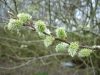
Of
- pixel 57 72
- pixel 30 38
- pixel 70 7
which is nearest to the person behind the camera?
pixel 70 7

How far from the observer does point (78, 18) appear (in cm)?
419

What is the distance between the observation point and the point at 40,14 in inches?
159

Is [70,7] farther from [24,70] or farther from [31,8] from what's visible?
[24,70]

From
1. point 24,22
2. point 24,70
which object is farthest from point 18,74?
point 24,22

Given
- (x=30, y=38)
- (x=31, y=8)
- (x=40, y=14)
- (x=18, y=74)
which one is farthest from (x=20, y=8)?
(x=30, y=38)

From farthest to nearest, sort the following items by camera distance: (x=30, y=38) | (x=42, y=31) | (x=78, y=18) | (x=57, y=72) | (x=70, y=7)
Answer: (x=30, y=38) → (x=57, y=72) → (x=78, y=18) → (x=70, y=7) → (x=42, y=31)

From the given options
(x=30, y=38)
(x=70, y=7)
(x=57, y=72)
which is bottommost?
(x=57, y=72)

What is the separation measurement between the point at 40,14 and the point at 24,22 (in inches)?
119

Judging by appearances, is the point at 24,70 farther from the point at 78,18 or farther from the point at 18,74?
the point at 78,18

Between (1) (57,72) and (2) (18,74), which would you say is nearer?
(2) (18,74)

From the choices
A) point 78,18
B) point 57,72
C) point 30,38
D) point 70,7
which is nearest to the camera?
point 70,7

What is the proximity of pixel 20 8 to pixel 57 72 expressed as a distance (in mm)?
1766

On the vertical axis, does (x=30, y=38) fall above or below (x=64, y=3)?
below

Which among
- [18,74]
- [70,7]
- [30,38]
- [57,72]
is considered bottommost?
[57,72]
